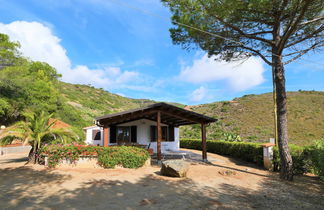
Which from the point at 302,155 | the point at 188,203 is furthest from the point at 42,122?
the point at 302,155

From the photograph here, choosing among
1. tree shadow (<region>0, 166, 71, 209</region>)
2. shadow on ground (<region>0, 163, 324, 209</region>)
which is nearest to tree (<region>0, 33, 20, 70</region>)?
tree shadow (<region>0, 166, 71, 209</region>)

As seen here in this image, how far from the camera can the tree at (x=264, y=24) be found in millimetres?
7402

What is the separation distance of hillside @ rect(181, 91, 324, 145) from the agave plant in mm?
19052

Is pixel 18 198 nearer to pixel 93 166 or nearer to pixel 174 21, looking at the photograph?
pixel 93 166

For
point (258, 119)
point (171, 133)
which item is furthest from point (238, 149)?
point (258, 119)

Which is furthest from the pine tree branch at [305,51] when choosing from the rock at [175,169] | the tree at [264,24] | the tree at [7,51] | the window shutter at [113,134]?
the tree at [7,51]

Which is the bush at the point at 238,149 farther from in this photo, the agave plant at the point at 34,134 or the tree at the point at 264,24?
the agave plant at the point at 34,134

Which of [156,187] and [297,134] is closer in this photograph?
[156,187]

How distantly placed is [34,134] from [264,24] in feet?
39.6

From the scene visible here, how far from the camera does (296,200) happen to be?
5.27 meters

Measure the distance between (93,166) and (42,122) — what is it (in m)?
3.45

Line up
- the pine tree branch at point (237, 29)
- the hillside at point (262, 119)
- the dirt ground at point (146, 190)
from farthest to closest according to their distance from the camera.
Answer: the hillside at point (262, 119), the pine tree branch at point (237, 29), the dirt ground at point (146, 190)

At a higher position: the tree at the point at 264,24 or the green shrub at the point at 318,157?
the tree at the point at 264,24

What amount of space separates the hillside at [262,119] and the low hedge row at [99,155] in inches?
675
